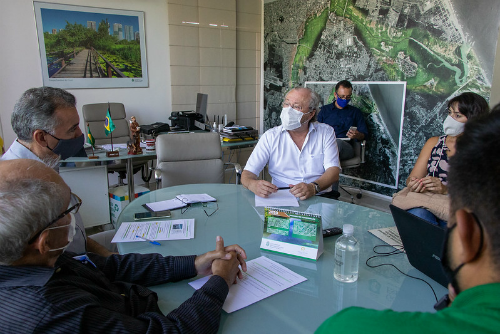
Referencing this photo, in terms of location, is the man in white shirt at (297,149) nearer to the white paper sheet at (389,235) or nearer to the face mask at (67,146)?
the white paper sheet at (389,235)

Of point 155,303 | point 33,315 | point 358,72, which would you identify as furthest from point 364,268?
point 358,72

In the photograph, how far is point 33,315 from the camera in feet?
2.66

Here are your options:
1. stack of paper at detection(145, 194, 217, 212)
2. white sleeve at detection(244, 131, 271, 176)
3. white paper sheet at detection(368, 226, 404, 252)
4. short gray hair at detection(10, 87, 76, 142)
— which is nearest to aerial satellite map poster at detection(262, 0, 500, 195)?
white sleeve at detection(244, 131, 271, 176)

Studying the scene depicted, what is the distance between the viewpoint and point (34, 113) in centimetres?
190

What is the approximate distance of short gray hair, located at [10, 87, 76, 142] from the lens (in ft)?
6.24

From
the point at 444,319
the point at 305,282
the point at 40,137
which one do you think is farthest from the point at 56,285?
the point at 40,137

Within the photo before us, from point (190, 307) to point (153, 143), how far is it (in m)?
2.88

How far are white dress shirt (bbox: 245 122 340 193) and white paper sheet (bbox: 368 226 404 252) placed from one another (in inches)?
40.3

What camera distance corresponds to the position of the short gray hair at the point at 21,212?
34.2 inches

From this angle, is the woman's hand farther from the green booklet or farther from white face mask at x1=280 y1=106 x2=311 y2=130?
the green booklet

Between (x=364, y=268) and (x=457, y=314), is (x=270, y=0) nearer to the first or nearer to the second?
(x=364, y=268)

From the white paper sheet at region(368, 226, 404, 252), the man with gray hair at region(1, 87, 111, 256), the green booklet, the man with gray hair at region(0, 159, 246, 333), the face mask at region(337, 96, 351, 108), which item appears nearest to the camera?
the man with gray hair at region(0, 159, 246, 333)

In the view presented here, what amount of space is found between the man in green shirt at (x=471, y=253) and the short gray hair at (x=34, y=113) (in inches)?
73.9

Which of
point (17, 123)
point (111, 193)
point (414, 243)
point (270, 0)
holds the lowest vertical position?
point (111, 193)
